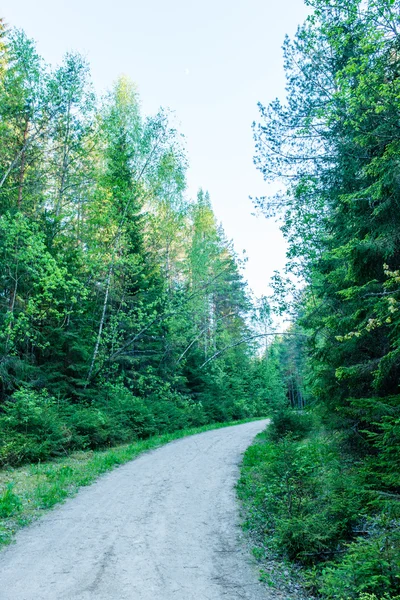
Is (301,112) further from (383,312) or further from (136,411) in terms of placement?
(136,411)

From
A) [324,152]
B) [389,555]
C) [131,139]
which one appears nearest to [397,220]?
[389,555]

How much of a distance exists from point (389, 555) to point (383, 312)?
298cm

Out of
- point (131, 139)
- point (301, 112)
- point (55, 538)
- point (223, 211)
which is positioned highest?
point (223, 211)

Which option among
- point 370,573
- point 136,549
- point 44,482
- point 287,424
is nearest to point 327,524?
point 370,573

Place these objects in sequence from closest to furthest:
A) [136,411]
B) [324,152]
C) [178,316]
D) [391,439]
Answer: [391,439]
[324,152]
[136,411]
[178,316]

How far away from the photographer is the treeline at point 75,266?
1205 cm

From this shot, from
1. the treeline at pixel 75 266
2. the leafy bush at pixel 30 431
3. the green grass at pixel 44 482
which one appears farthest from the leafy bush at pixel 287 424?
the leafy bush at pixel 30 431

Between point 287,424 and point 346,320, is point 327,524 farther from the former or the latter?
point 287,424

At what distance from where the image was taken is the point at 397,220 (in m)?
6.41

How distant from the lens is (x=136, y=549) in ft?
16.0

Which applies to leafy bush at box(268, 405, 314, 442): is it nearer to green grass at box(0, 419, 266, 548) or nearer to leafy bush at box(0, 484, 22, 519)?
green grass at box(0, 419, 266, 548)

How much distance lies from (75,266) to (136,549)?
42.1 ft

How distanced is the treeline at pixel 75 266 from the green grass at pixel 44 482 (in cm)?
63

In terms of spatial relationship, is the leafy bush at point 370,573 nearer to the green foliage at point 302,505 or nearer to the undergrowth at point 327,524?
the undergrowth at point 327,524
